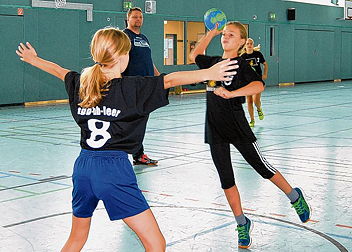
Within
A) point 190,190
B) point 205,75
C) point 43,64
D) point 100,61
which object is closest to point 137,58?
point 190,190

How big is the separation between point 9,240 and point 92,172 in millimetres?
2039

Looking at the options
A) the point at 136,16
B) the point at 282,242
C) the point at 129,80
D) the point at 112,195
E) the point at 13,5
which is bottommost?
the point at 282,242

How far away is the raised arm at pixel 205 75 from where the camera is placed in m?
3.45

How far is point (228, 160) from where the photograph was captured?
520cm

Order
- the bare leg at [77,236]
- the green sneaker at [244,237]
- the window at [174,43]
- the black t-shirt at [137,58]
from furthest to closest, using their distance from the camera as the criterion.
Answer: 1. the window at [174,43]
2. the black t-shirt at [137,58]
3. the green sneaker at [244,237]
4. the bare leg at [77,236]

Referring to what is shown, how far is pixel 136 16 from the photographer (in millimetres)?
8438

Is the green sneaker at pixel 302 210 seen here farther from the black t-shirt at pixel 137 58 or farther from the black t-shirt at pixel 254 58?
the black t-shirt at pixel 254 58

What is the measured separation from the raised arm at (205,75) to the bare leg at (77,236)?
965mm

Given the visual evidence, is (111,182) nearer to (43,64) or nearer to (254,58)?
(43,64)

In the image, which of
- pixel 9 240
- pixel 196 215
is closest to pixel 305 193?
pixel 196 215

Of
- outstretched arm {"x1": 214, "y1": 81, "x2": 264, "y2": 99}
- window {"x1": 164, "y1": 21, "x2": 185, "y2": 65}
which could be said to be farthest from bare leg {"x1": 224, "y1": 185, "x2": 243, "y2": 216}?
window {"x1": 164, "y1": 21, "x2": 185, "y2": 65}

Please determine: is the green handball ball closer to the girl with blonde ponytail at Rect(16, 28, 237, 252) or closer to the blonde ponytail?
the girl with blonde ponytail at Rect(16, 28, 237, 252)

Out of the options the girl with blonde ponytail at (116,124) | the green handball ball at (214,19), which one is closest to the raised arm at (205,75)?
the girl with blonde ponytail at (116,124)

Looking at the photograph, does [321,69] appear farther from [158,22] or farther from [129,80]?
[129,80]
